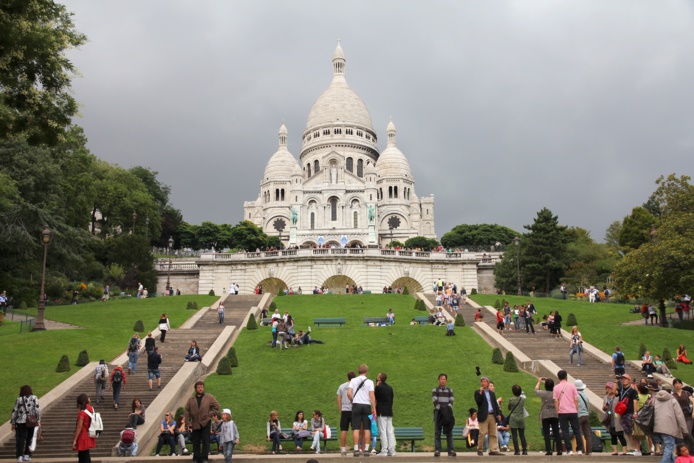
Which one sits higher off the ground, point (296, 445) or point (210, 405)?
point (210, 405)

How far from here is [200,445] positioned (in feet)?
38.4

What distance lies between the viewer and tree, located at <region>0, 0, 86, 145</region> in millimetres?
14641

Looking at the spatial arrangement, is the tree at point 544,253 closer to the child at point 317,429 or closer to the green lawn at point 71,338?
the green lawn at point 71,338

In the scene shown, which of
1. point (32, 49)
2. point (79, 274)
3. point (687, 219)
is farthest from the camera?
point (79, 274)

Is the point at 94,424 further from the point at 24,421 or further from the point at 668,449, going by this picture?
the point at 668,449

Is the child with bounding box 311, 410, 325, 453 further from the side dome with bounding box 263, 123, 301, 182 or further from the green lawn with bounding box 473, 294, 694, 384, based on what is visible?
the side dome with bounding box 263, 123, 301, 182

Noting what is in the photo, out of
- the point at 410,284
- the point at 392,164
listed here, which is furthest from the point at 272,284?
the point at 392,164

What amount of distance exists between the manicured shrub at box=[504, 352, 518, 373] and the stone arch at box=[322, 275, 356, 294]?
2953cm

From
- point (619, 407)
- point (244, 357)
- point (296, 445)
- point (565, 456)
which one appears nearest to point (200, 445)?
point (296, 445)

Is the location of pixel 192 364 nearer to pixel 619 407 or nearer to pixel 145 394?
pixel 145 394

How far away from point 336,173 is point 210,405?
100755mm

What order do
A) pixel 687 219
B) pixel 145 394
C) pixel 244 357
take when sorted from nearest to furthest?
pixel 145 394 → pixel 244 357 → pixel 687 219

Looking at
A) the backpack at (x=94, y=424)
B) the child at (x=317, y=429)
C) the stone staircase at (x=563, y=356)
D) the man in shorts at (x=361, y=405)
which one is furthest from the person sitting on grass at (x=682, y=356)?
the backpack at (x=94, y=424)

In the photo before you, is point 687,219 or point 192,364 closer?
point 192,364
